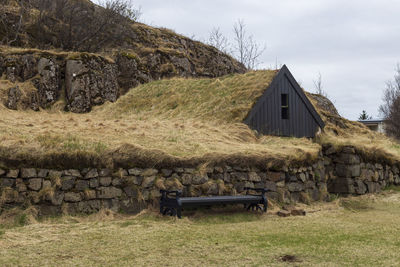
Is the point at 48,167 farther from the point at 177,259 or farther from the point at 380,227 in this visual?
the point at 380,227

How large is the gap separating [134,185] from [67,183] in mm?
1562

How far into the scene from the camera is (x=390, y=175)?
54.1 feet

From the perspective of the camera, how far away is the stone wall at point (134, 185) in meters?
8.80

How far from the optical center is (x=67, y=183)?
9.06 m

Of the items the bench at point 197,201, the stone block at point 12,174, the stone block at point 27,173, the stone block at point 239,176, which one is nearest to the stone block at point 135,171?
the bench at point 197,201

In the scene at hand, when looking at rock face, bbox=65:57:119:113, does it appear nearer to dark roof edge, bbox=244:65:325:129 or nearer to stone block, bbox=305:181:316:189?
dark roof edge, bbox=244:65:325:129

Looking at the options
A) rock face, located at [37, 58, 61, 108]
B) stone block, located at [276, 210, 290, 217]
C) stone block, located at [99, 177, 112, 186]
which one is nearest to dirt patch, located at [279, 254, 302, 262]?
stone block, located at [276, 210, 290, 217]

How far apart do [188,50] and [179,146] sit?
76.2ft

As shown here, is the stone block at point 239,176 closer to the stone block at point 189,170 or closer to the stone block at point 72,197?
the stone block at point 189,170

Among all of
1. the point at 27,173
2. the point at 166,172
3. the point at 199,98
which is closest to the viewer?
the point at 27,173

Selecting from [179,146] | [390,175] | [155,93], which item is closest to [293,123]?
[390,175]

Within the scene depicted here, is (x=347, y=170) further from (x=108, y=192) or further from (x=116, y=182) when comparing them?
(x=108, y=192)

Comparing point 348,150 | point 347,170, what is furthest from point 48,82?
point 347,170

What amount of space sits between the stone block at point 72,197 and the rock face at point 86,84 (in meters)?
12.4
